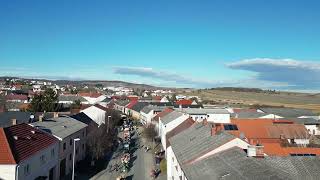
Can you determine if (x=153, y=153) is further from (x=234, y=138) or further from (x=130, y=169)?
(x=234, y=138)

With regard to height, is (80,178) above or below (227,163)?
below

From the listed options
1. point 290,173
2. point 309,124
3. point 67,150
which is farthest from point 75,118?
point 309,124

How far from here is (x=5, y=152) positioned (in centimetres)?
3183

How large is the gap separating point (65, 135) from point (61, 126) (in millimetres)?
3206

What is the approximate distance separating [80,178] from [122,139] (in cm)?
3272

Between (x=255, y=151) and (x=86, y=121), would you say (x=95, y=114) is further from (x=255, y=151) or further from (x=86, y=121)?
(x=255, y=151)

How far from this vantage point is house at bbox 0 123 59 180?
31031 mm

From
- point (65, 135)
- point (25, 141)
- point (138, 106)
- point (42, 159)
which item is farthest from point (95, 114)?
point (138, 106)

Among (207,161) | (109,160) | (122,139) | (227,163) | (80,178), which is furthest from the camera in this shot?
(122,139)

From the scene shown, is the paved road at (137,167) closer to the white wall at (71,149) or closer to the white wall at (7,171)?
the white wall at (71,149)

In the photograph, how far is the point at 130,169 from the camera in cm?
4962

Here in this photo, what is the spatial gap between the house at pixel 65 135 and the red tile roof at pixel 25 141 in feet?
9.42

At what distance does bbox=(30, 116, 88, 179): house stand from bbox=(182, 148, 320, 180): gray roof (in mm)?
19649

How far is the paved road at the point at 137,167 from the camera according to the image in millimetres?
45312
